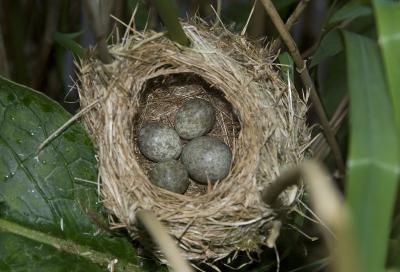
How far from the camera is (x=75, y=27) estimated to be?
6.48ft

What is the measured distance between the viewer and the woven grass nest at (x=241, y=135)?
1220 mm

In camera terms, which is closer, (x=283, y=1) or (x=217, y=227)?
(x=217, y=227)

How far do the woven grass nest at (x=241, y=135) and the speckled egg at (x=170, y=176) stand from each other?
21 cm

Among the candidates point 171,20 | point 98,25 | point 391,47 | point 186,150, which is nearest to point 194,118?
point 186,150

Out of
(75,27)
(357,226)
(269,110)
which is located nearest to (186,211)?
(269,110)

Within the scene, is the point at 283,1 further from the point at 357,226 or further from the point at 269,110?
the point at 357,226

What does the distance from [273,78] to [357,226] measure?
2.18 ft

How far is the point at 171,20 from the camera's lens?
1.15 m

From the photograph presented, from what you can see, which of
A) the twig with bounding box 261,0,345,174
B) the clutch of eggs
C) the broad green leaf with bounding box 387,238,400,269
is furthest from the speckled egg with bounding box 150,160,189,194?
the broad green leaf with bounding box 387,238,400,269

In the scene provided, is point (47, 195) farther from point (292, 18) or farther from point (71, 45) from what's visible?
point (292, 18)

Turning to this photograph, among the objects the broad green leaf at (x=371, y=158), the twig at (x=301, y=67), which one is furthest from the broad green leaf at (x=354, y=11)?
the broad green leaf at (x=371, y=158)

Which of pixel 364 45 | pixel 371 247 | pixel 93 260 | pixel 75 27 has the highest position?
pixel 364 45

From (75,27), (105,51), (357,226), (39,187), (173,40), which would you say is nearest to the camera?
(357,226)

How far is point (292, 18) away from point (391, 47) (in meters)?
0.52
